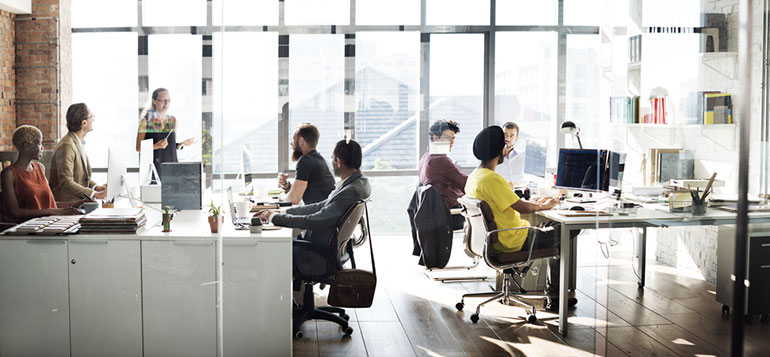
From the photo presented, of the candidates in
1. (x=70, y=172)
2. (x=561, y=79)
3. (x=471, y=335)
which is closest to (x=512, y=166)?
(x=561, y=79)

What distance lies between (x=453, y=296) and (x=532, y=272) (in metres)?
0.62

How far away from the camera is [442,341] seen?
403cm

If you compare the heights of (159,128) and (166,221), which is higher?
(159,128)

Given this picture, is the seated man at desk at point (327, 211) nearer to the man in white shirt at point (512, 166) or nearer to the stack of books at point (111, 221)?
the stack of books at point (111, 221)

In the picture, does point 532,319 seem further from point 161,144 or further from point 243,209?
point 161,144

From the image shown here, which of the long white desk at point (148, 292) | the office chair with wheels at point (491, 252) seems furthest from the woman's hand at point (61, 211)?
the office chair with wheels at point (491, 252)

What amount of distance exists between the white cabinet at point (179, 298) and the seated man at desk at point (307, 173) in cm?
63

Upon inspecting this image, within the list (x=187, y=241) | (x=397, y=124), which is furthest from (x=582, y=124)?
(x=187, y=241)

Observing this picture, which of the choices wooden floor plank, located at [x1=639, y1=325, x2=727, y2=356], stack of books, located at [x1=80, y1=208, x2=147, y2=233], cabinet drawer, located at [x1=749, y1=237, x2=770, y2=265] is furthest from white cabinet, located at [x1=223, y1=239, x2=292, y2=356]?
cabinet drawer, located at [x1=749, y1=237, x2=770, y2=265]

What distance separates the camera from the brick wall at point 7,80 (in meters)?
3.00

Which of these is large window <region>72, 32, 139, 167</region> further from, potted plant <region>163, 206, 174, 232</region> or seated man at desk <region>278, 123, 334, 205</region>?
seated man at desk <region>278, 123, 334, 205</region>

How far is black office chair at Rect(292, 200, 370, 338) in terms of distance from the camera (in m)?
3.83

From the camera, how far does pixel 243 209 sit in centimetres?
357

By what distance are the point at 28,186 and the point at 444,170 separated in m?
2.57
